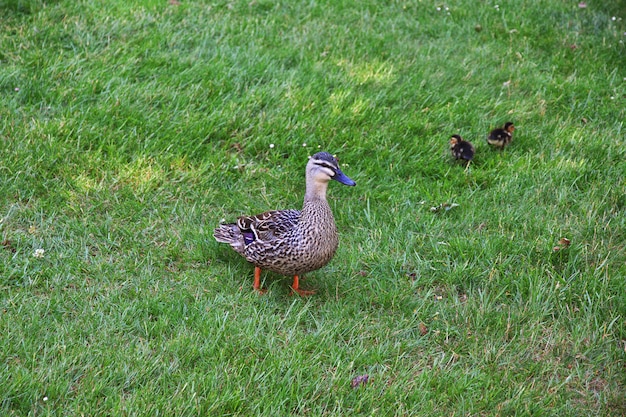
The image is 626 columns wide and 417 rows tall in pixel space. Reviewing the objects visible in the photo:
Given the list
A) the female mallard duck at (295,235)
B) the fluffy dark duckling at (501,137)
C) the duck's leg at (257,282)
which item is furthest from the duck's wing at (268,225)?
the fluffy dark duckling at (501,137)

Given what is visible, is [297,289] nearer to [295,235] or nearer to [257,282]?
[257,282]

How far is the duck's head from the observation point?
484 centimetres

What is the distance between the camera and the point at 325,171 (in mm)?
4840

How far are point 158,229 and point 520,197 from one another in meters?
2.63

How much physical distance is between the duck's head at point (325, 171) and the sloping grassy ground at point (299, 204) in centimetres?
60

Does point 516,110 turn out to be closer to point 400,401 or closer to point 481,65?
point 481,65

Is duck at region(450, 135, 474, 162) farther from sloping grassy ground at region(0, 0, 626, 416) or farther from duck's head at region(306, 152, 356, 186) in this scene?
duck's head at region(306, 152, 356, 186)

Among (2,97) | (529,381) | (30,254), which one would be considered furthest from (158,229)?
(529,381)

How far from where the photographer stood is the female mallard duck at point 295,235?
469 centimetres

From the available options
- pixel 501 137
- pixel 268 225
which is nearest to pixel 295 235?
pixel 268 225

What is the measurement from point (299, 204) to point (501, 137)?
71.0 inches

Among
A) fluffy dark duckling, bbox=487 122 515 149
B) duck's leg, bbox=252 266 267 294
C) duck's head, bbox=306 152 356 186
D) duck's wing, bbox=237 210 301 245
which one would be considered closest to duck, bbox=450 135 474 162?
fluffy dark duckling, bbox=487 122 515 149

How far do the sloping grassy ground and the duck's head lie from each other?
0.60 meters

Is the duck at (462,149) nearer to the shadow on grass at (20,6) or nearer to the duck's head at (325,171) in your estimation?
the duck's head at (325,171)
